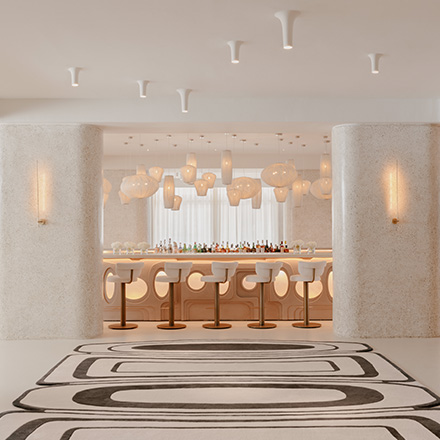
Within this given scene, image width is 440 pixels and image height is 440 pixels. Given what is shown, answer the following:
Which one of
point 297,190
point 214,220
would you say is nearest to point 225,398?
point 297,190

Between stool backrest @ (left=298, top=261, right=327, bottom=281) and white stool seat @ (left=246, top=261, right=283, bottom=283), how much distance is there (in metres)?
0.34

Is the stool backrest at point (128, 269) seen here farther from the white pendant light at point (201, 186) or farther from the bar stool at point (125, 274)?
the white pendant light at point (201, 186)

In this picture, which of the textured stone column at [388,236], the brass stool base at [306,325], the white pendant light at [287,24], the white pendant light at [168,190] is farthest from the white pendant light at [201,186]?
the white pendant light at [287,24]

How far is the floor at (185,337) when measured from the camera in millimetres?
5828

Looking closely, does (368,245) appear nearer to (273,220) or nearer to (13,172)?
(13,172)

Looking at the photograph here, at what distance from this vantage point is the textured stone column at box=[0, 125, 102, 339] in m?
8.32

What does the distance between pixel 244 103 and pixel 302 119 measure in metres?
0.84

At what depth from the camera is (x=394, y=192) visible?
8.50 m

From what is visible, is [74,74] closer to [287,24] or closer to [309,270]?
[287,24]

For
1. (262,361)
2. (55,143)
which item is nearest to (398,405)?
(262,361)

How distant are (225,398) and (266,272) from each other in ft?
13.1

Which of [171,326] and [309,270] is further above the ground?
[309,270]

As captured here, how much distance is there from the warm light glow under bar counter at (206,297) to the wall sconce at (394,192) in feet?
6.44

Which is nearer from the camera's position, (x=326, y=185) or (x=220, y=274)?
(x=220, y=274)
